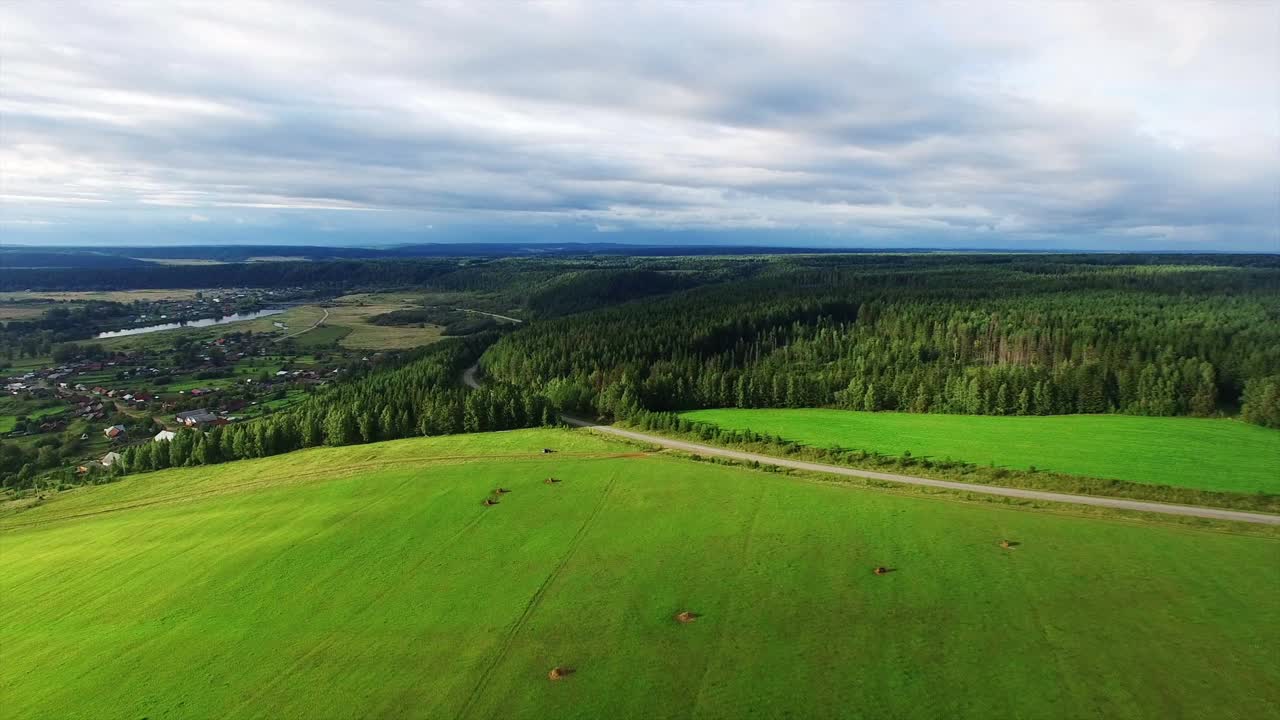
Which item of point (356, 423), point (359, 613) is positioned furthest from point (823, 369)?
point (359, 613)

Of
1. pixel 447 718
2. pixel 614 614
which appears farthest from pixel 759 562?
pixel 447 718

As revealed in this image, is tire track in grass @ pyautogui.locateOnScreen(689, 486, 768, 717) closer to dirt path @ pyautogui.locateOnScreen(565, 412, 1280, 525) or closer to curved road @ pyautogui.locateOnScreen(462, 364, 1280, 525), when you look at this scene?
dirt path @ pyautogui.locateOnScreen(565, 412, 1280, 525)

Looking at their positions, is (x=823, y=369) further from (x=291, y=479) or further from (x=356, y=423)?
(x=291, y=479)

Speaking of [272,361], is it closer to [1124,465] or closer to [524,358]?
[524,358]

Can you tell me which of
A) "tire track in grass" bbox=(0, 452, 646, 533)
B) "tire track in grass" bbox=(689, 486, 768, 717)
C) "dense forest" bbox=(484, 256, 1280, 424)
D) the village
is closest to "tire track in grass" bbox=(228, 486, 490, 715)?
"tire track in grass" bbox=(0, 452, 646, 533)

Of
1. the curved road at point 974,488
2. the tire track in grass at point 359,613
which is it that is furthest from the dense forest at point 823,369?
the tire track in grass at point 359,613

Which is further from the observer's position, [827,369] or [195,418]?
[827,369]

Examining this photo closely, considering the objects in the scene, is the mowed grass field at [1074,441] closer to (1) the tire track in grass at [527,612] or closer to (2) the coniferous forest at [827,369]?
(2) the coniferous forest at [827,369]
